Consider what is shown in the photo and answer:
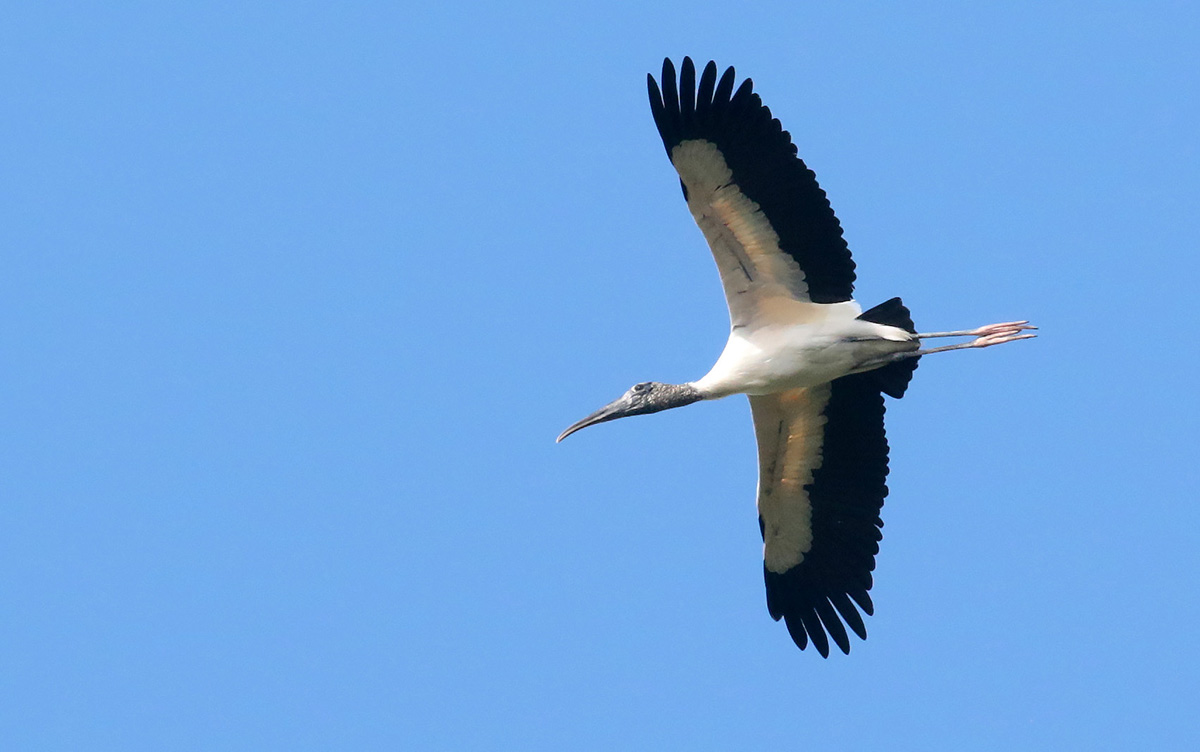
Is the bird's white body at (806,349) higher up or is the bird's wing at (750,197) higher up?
the bird's wing at (750,197)

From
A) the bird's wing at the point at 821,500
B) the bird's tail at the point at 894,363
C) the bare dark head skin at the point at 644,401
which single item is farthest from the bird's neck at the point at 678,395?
the bird's tail at the point at 894,363

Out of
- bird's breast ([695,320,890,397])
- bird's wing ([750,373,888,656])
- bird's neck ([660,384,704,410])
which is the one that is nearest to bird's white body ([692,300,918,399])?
bird's breast ([695,320,890,397])

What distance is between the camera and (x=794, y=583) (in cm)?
1509

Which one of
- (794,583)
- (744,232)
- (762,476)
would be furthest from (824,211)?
(794,583)

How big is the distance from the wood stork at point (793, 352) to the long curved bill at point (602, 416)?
0.01 meters

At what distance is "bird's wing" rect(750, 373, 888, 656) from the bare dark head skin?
27.7 inches

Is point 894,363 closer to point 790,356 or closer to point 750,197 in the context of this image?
point 790,356

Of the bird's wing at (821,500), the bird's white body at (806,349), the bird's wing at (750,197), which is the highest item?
the bird's wing at (750,197)

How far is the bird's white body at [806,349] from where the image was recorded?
13.6 meters

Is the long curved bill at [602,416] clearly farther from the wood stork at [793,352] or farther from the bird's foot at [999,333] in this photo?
the bird's foot at [999,333]

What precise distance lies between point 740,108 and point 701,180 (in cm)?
62

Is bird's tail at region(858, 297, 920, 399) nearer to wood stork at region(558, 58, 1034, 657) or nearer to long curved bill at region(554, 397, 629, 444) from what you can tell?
wood stork at region(558, 58, 1034, 657)

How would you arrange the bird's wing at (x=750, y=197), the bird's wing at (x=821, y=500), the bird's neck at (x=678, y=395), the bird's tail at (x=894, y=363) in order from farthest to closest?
the bird's wing at (x=821, y=500), the bird's neck at (x=678, y=395), the bird's tail at (x=894, y=363), the bird's wing at (x=750, y=197)

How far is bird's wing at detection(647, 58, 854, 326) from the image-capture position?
12898 millimetres
